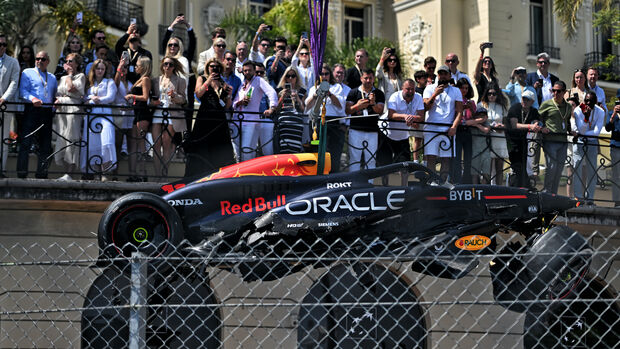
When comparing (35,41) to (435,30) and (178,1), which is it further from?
(435,30)

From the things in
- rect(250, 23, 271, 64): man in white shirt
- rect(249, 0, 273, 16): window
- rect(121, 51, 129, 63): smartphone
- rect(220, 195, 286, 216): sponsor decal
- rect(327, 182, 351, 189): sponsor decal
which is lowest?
rect(220, 195, 286, 216): sponsor decal

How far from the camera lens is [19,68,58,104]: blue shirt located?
12.4m

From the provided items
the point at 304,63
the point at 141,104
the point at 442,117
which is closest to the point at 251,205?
the point at 141,104

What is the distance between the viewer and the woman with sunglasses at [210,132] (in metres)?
12.5

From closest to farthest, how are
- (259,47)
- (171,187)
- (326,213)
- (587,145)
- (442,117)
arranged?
(326,213), (171,187), (442,117), (587,145), (259,47)

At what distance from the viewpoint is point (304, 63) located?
14.1 metres

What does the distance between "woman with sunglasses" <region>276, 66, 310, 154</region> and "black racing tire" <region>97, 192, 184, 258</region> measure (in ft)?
10.7

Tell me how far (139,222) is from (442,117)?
18.1 ft

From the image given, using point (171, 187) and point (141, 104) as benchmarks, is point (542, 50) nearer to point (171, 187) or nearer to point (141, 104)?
point (141, 104)

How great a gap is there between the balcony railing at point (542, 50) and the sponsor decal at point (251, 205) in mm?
22304

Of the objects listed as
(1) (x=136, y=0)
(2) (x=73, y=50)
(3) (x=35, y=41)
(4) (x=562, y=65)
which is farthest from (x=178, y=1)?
(2) (x=73, y=50)

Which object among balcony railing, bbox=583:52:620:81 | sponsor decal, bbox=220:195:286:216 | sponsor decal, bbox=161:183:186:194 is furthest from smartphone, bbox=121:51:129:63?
balcony railing, bbox=583:52:620:81

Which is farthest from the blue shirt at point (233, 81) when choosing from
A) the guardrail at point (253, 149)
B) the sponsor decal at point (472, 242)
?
the sponsor decal at point (472, 242)

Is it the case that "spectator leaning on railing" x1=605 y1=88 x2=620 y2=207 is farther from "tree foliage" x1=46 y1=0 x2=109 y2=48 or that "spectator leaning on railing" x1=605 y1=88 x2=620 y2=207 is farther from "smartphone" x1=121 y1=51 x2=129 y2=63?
"tree foliage" x1=46 y1=0 x2=109 y2=48
